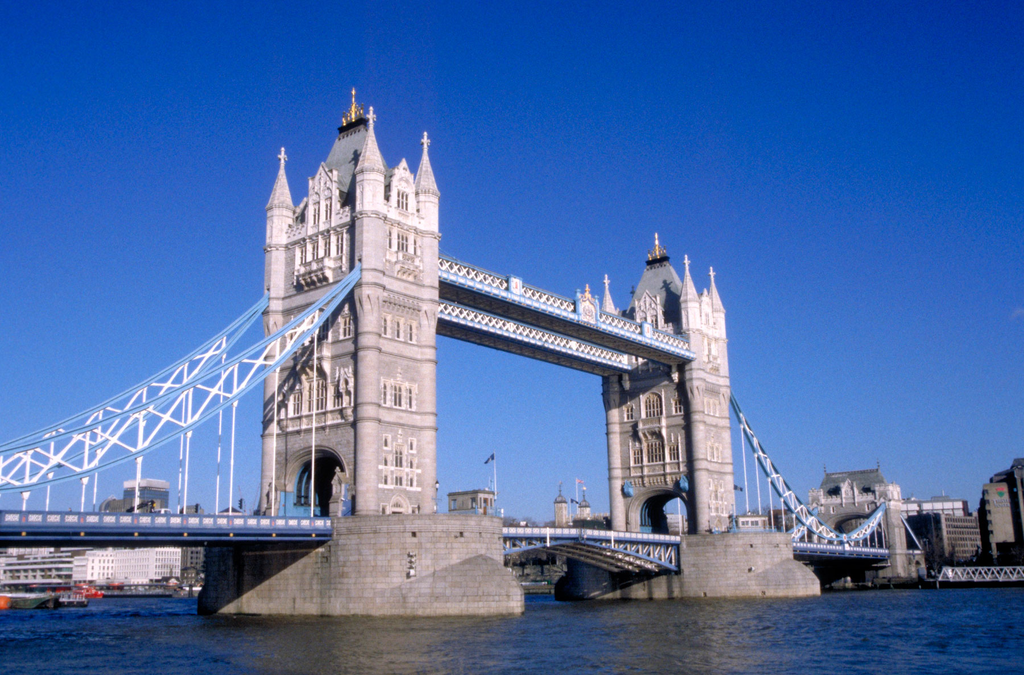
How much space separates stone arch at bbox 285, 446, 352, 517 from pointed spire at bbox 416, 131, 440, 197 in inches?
709

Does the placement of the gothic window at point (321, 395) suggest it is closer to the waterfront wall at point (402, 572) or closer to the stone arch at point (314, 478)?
the stone arch at point (314, 478)

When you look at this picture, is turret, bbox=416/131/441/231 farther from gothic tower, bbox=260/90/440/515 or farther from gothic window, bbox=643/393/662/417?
gothic window, bbox=643/393/662/417

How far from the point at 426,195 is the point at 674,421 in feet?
123

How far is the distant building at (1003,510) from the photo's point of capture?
150250mm

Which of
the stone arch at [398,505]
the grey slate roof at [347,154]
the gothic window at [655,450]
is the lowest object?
the stone arch at [398,505]

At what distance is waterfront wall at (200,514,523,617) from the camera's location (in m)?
54.0

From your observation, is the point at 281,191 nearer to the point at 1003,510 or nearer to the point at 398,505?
the point at 398,505

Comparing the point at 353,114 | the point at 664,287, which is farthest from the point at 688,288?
the point at 353,114

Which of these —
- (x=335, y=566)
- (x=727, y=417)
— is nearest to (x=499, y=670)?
(x=335, y=566)

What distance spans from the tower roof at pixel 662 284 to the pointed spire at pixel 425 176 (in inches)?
1369

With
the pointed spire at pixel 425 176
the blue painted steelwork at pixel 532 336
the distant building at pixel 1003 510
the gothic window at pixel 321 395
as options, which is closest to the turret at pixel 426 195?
the pointed spire at pixel 425 176

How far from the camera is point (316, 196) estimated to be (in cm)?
6662

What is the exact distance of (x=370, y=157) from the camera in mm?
63031

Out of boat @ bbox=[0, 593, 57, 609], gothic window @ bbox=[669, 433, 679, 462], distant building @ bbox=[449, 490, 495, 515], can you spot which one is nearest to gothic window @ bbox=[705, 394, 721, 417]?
gothic window @ bbox=[669, 433, 679, 462]
